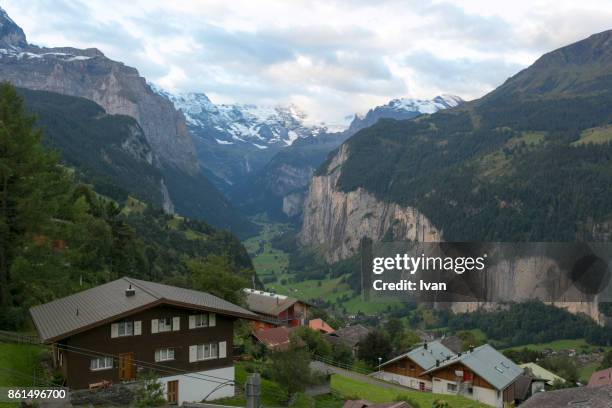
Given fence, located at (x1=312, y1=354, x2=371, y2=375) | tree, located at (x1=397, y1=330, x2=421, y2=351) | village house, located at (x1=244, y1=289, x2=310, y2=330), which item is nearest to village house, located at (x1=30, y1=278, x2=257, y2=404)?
fence, located at (x1=312, y1=354, x2=371, y2=375)

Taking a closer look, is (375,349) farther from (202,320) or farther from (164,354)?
(164,354)

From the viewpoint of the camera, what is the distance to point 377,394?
47.9m

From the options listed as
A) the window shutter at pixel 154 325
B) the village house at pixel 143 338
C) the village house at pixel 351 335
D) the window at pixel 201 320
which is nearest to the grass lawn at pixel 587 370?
the village house at pixel 351 335

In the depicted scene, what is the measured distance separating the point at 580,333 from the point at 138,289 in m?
150

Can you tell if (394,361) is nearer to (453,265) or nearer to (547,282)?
(453,265)

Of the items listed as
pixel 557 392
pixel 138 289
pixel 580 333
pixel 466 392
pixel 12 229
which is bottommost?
pixel 580 333

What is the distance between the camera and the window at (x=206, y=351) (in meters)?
33.9

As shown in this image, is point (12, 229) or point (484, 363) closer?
point (12, 229)

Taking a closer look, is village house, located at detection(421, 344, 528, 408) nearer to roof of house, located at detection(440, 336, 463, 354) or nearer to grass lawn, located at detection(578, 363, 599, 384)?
roof of house, located at detection(440, 336, 463, 354)

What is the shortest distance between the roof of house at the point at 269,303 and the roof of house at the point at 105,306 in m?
49.2

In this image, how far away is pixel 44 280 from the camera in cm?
3719

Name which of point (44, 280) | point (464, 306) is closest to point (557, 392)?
point (44, 280)

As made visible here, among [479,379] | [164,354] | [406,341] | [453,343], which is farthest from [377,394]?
[453,343]

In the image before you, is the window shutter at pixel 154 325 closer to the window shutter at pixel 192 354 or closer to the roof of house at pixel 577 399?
the window shutter at pixel 192 354
